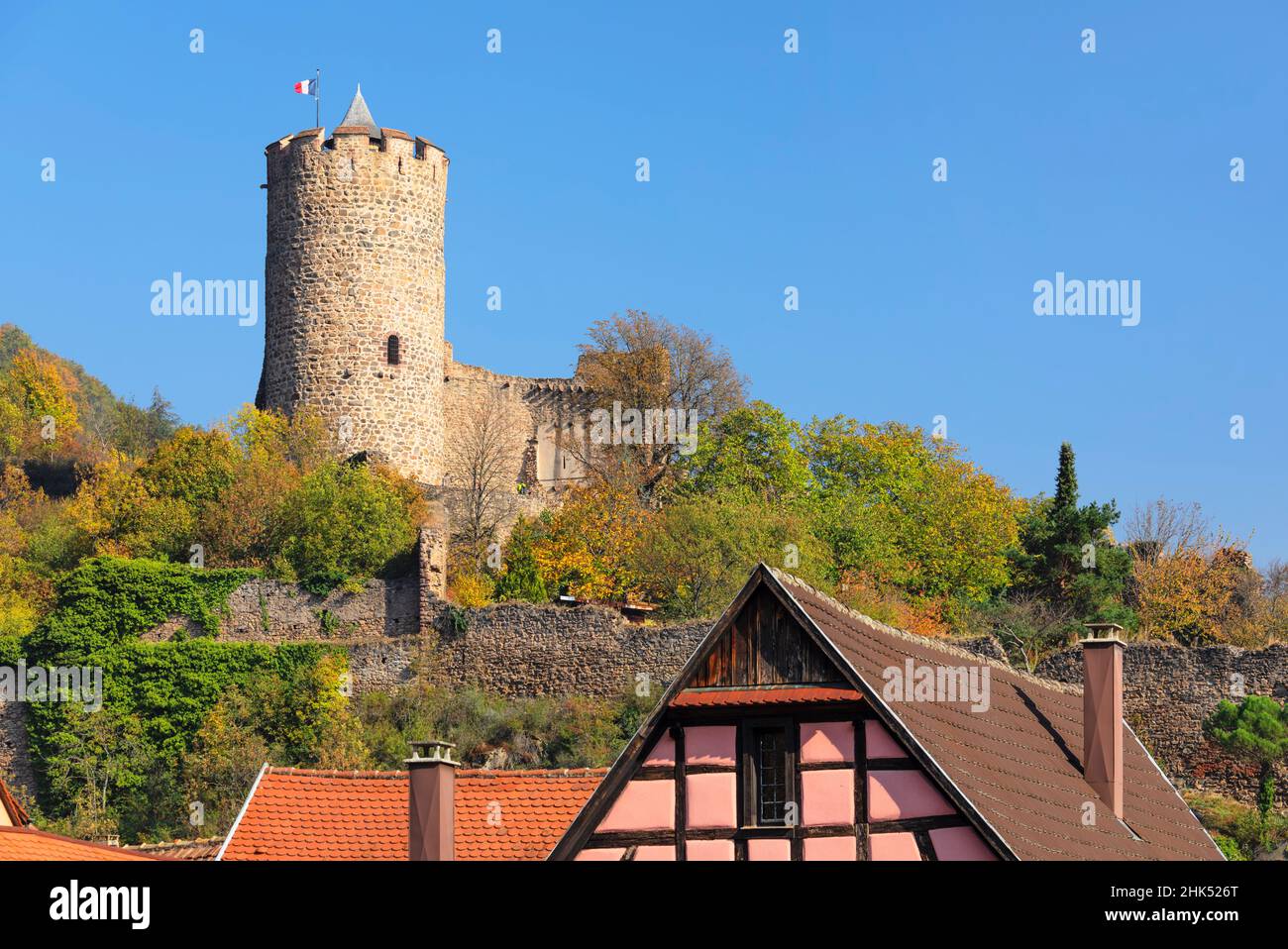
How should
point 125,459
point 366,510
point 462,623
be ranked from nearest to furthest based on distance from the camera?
point 462,623 < point 366,510 < point 125,459

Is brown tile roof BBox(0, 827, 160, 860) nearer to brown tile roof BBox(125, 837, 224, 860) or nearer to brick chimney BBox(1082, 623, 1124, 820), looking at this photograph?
brown tile roof BBox(125, 837, 224, 860)

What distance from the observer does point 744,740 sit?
1692 centimetres

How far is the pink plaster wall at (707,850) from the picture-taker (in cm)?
1656

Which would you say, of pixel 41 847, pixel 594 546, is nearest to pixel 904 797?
pixel 41 847

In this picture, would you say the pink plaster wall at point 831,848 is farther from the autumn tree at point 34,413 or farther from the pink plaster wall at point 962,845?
the autumn tree at point 34,413

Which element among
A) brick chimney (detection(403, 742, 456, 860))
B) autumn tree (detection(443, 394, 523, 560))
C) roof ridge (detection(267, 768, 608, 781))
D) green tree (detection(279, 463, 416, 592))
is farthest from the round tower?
brick chimney (detection(403, 742, 456, 860))

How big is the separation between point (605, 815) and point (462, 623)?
24033mm

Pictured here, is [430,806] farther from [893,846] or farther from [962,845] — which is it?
[962,845]

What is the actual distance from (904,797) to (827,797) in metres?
0.60

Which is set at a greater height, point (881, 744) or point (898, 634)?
point (898, 634)

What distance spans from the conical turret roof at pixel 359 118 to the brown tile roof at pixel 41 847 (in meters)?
32.4
